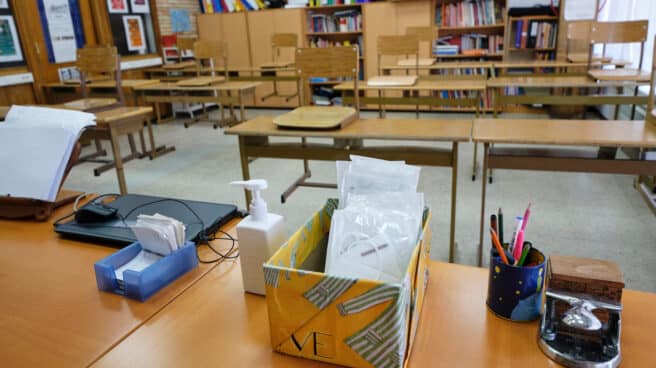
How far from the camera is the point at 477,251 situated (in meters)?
2.37

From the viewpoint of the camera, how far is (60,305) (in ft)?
2.77

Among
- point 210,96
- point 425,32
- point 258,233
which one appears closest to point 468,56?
point 425,32

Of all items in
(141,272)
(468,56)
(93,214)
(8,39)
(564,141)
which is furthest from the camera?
(468,56)

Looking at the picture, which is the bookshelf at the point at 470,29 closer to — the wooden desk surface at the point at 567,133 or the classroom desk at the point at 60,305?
the wooden desk surface at the point at 567,133

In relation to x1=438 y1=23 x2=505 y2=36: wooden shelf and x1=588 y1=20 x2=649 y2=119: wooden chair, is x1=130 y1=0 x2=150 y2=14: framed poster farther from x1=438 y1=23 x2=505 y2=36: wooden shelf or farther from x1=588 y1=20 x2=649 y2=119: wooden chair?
x1=588 y1=20 x2=649 y2=119: wooden chair

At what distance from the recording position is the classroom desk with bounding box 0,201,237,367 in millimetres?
724

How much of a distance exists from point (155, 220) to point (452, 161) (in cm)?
149

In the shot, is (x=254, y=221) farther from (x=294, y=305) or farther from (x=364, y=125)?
(x=364, y=125)

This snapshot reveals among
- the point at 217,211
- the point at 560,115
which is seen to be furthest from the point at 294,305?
the point at 560,115

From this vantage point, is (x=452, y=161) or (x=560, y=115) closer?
(x=452, y=161)

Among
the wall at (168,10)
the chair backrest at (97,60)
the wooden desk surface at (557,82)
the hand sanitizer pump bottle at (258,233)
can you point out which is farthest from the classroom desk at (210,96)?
the hand sanitizer pump bottle at (258,233)

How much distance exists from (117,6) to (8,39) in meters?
1.47

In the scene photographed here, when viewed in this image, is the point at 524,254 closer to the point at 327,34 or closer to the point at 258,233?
the point at 258,233

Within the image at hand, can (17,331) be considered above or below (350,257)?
below
